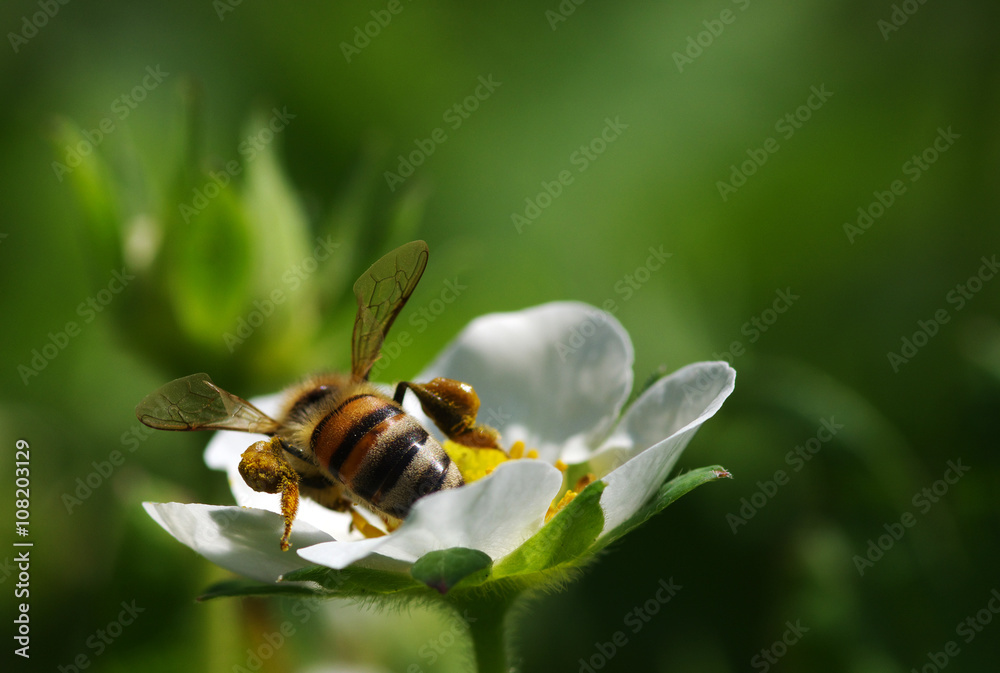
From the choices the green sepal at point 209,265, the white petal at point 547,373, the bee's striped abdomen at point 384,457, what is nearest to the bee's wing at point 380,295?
the bee's striped abdomen at point 384,457

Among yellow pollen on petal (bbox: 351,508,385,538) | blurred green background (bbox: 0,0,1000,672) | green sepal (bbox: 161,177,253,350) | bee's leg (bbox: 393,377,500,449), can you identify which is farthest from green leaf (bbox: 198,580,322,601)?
green sepal (bbox: 161,177,253,350)

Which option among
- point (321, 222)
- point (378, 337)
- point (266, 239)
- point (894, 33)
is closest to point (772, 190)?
point (894, 33)

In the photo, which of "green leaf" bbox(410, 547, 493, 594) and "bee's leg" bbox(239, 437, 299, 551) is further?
"bee's leg" bbox(239, 437, 299, 551)

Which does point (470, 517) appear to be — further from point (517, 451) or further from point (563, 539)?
point (517, 451)

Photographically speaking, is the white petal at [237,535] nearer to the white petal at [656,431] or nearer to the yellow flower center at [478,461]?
the yellow flower center at [478,461]

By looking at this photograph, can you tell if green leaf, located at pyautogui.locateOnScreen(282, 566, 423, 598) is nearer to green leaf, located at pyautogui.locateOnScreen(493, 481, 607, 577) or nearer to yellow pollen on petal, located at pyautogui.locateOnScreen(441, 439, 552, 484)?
green leaf, located at pyautogui.locateOnScreen(493, 481, 607, 577)

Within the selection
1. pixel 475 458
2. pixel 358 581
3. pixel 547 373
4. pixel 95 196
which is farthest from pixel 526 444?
pixel 95 196

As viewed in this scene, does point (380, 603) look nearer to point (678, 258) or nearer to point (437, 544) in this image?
point (437, 544)

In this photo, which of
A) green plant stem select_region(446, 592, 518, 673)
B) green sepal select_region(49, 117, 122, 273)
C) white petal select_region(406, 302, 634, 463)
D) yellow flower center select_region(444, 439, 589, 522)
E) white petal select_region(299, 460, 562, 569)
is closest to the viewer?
white petal select_region(299, 460, 562, 569)
